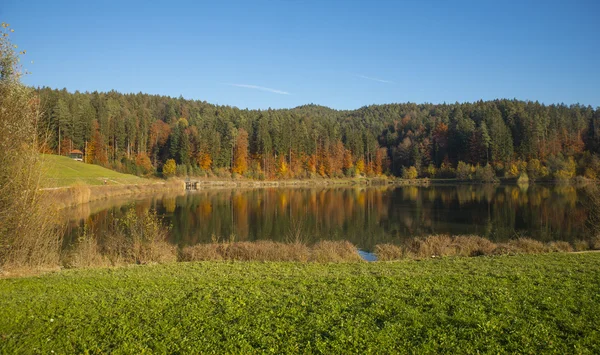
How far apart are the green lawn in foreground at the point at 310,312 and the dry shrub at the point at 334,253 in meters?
5.04

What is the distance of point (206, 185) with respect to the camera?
8656 centimetres

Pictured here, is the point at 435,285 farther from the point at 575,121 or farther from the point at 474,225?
the point at 575,121

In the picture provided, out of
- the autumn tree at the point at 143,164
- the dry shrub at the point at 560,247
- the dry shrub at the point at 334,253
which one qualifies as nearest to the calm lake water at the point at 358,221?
the dry shrub at the point at 334,253

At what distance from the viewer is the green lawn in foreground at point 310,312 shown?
22.3 feet

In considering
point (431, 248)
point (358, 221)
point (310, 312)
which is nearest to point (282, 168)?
point (358, 221)

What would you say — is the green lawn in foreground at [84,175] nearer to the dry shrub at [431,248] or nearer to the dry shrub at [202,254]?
the dry shrub at [202,254]

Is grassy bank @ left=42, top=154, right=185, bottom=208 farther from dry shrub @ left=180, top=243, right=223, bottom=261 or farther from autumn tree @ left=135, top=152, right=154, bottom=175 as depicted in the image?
dry shrub @ left=180, top=243, right=223, bottom=261

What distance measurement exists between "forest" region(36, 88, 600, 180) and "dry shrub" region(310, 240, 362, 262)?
71945 mm

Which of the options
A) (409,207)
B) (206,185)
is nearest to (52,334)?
(409,207)

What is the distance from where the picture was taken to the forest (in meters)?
87.2

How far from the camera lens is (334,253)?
17984mm

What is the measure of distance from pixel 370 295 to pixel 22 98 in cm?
1278

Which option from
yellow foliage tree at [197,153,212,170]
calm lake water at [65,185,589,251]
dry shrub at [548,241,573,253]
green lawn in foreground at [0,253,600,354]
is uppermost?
yellow foliage tree at [197,153,212,170]

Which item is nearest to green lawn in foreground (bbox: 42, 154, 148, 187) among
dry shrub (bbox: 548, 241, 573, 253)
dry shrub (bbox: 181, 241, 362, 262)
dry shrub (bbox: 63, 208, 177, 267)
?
dry shrub (bbox: 63, 208, 177, 267)
